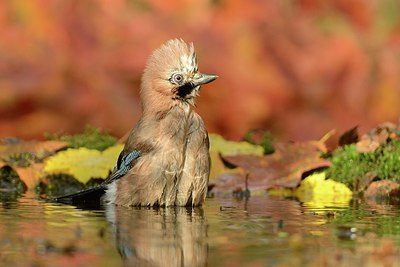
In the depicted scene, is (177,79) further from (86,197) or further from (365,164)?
(365,164)

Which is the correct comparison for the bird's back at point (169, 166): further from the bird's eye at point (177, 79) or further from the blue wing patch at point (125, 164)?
the bird's eye at point (177, 79)

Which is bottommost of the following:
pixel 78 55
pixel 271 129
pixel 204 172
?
pixel 204 172

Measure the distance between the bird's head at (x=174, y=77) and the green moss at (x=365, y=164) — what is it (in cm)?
173

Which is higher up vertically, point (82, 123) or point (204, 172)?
point (82, 123)

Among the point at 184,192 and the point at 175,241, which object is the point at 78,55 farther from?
the point at 175,241

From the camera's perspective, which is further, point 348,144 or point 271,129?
point 271,129

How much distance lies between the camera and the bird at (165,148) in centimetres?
653

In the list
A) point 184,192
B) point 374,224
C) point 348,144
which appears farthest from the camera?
point 348,144

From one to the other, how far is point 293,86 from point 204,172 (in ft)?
11.4

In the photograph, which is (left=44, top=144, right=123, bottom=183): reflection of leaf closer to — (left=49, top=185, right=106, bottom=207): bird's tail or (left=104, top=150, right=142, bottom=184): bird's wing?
(left=49, top=185, right=106, bottom=207): bird's tail

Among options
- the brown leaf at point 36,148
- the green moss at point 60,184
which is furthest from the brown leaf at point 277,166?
the brown leaf at point 36,148

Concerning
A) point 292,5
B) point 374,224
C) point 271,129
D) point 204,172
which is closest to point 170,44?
point 204,172

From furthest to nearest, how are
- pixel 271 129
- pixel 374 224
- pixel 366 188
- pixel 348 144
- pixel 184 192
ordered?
1. pixel 271 129
2. pixel 348 144
3. pixel 366 188
4. pixel 184 192
5. pixel 374 224

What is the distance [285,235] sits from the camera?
16.8ft
